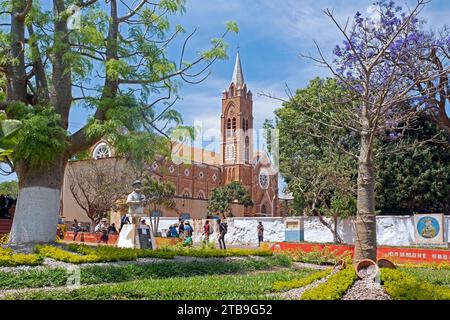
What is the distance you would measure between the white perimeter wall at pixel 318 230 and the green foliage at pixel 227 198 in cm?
1654

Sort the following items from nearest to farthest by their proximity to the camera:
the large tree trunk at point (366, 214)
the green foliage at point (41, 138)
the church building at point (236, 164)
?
the large tree trunk at point (366, 214)
the green foliage at point (41, 138)
the church building at point (236, 164)

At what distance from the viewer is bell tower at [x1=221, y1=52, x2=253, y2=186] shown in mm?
64438

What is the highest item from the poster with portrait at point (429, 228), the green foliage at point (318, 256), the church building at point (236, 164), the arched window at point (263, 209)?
the church building at point (236, 164)

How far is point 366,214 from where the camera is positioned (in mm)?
7129

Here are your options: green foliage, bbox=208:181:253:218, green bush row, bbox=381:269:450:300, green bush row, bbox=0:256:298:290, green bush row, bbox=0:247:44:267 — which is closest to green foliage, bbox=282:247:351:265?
green bush row, bbox=0:256:298:290

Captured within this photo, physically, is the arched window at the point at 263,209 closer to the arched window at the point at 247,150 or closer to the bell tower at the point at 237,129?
the bell tower at the point at 237,129

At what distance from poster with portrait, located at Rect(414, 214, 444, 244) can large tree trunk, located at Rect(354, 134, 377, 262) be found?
545 inches

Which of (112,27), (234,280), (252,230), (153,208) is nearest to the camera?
(234,280)

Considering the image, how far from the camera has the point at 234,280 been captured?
939 cm

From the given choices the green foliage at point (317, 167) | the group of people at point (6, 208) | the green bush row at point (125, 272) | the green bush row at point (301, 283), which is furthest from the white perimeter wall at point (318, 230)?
the group of people at point (6, 208)

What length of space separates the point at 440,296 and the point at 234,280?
4202 mm

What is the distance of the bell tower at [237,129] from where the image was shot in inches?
→ 2537
